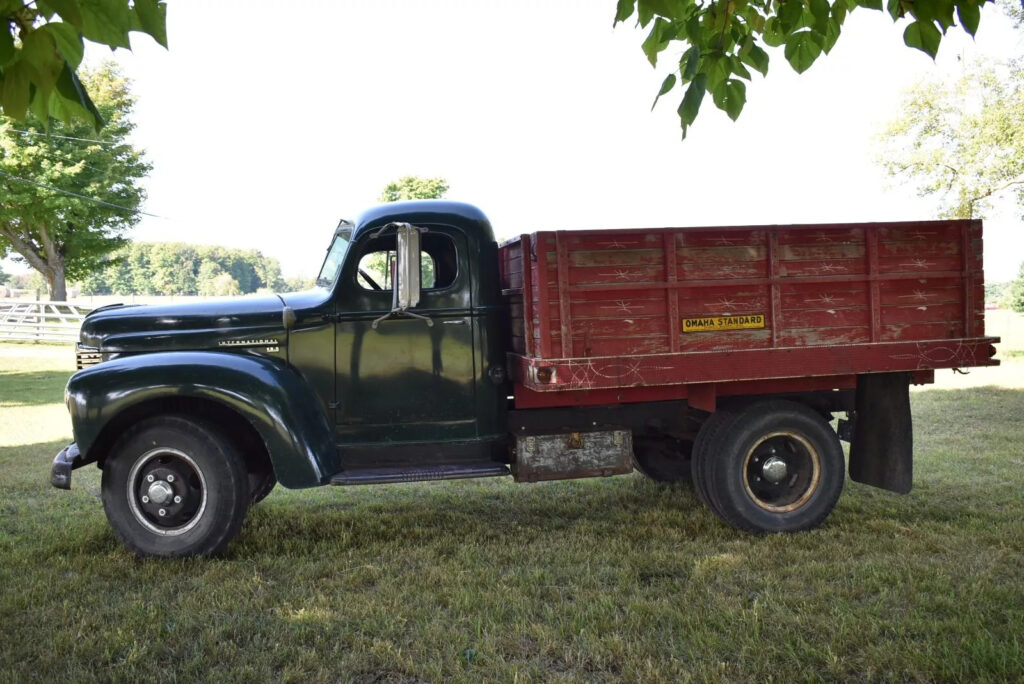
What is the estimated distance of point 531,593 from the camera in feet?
12.9

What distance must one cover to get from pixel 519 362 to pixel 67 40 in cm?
320

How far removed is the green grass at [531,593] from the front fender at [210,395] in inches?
22.7

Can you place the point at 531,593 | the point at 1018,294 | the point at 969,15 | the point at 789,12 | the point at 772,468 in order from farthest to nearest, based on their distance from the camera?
1. the point at 1018,294
2. the point at 772,468
3. the point at 531,593
4. the point at 789,12
5. the point at 969,15

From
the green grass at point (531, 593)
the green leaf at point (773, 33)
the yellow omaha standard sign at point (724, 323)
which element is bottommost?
the green grass at point (531, 593)

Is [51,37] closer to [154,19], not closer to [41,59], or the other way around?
[41,59]

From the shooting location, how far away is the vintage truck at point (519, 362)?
459 cm

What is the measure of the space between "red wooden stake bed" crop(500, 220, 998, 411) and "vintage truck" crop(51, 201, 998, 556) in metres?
0.01

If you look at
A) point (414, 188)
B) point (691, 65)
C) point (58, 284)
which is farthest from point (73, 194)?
point (691, 65)

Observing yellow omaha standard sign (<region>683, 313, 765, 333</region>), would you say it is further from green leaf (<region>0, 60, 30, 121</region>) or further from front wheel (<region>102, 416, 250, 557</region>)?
green leaf (<region>0, 60, 30, 121</region>)

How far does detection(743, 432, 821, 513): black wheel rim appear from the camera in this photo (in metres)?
5.07

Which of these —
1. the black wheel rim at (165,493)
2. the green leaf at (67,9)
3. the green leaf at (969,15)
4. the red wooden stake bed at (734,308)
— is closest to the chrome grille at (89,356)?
the black wheel rim at (165,493)

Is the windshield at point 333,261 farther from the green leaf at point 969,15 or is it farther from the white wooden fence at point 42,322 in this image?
the white wooden fence at point 42,322


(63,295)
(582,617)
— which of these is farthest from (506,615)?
(63,295)

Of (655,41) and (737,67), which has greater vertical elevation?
(655,41)
